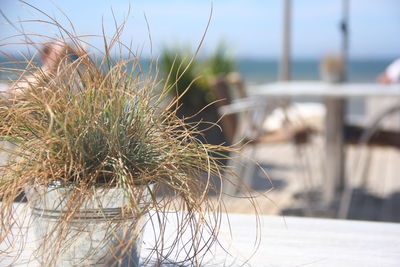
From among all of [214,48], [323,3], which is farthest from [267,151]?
[323,3]

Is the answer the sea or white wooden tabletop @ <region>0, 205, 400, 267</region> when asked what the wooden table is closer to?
white wooden tabletop @ <region>0, 205, 400, 267</region>

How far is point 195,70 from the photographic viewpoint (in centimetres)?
520

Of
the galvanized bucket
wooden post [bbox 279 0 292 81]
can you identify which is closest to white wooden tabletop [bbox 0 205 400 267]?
the galvanized bucket

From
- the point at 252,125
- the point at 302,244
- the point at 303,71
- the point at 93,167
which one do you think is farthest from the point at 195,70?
the point at 303,71

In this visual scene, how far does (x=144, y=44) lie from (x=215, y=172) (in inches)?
7.9

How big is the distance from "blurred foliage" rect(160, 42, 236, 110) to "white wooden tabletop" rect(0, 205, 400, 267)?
2.50m

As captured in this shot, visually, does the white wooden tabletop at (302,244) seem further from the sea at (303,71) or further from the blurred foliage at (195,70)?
the sea at (303,71)

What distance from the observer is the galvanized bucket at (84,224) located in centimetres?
68

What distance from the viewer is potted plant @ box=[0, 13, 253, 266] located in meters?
0.68

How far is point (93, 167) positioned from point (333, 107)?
3.32m

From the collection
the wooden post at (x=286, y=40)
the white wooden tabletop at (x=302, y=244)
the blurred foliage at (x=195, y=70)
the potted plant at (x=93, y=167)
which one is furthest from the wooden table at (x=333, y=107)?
the potted plant at (x=93, y=167)

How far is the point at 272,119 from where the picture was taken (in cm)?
623

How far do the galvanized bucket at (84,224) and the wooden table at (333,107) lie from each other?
9.70 ft

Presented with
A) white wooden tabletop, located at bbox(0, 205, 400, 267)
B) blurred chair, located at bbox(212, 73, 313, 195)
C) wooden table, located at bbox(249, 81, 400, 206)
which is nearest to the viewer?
white wooden tabletop, located at bbox(0, 205, 400, 267)
